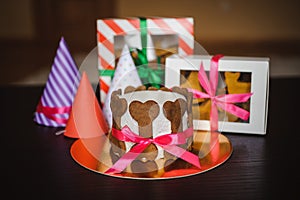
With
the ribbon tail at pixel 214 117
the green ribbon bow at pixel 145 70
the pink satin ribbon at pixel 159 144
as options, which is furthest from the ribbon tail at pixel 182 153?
the green ribbon bow at pixel 145 70

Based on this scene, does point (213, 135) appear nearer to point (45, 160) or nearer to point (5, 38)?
point (45, 160)

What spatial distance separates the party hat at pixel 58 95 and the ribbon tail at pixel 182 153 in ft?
1.12

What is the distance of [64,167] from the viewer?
3.09 feet

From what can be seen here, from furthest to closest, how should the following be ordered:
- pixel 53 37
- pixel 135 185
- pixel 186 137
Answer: pixel 53 37 < pixel 186 137 < pixel 135 185

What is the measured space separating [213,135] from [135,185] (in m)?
0.30

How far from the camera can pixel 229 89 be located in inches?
43.5

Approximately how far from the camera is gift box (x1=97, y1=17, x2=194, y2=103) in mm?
1257

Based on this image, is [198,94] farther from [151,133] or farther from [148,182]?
[148,182]

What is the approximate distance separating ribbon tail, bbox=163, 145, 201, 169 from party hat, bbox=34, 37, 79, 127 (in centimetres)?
34

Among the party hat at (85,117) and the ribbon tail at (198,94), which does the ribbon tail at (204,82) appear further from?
the party hat at (85,117)

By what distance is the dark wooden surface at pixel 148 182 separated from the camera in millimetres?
823

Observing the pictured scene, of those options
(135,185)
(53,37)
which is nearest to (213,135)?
(135,185)

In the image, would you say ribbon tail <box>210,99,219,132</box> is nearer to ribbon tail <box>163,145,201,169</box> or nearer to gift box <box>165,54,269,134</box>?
gift box <box>165,54,269,134</box>
